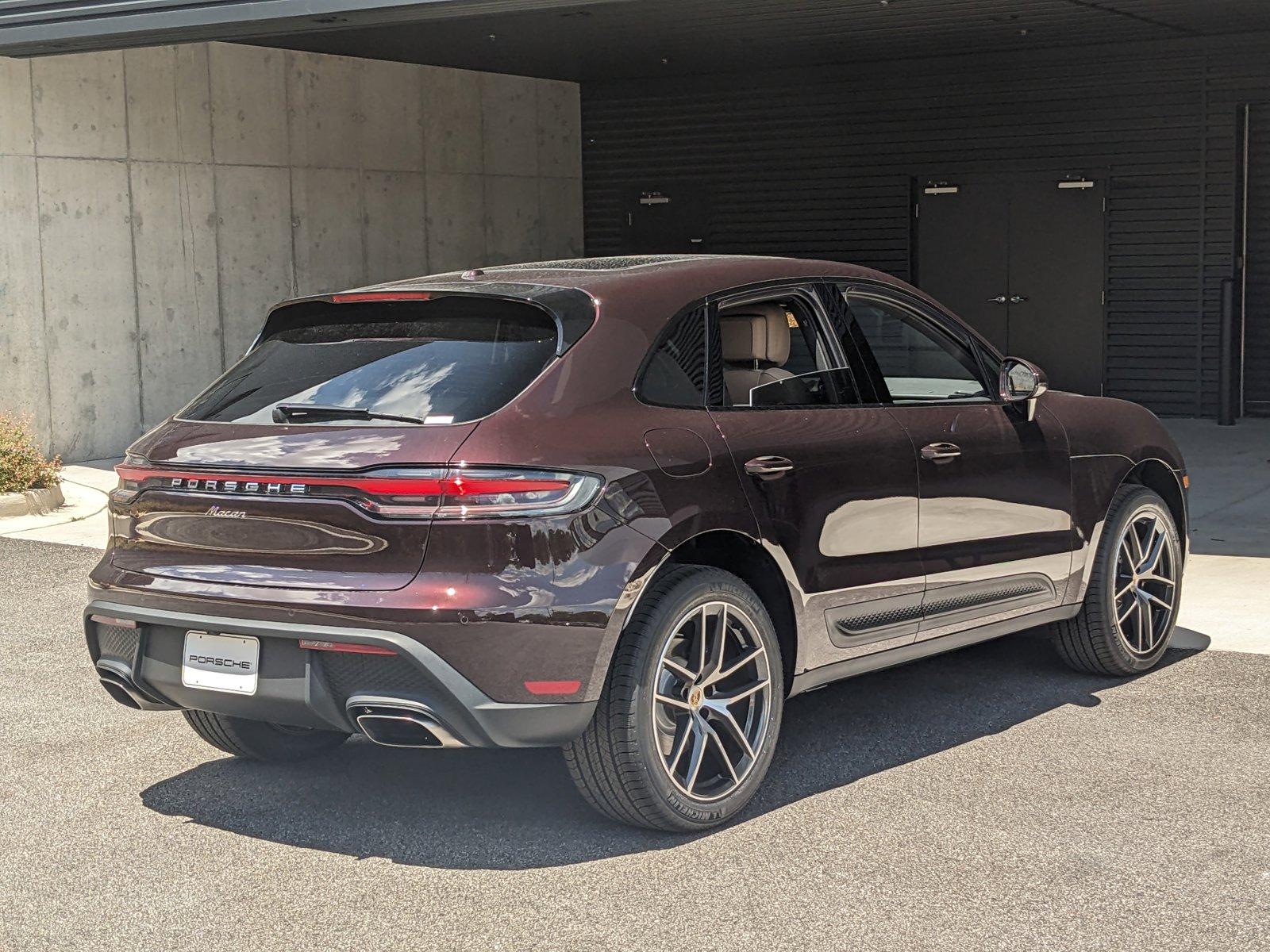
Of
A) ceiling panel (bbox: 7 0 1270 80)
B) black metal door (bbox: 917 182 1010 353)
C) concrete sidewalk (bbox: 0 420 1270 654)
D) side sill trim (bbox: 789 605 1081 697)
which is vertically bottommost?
concrete sidewalk (bbox: 0 420 1270 654)

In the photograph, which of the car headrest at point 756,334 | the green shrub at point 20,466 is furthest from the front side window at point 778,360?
the green shrub at point 20,466

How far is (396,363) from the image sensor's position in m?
4.66

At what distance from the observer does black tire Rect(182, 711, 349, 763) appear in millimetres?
5371

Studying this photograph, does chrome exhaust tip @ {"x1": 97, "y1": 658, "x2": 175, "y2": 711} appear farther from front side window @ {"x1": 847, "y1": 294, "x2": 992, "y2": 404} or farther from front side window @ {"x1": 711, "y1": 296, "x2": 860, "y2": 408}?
front side window @ {"x1": 847, "y1": 294, "x2": 992, "y2": 404}

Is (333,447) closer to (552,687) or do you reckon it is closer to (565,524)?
(565,524)

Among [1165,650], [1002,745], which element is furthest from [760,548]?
[1165,650]

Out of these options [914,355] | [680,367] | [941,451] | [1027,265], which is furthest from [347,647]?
[1027,265]

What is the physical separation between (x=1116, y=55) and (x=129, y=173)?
10001mm

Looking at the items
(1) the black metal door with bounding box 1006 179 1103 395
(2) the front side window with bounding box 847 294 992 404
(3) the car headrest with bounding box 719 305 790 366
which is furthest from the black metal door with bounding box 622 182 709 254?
(3) the car headrest with bounding box 719 305 790 366

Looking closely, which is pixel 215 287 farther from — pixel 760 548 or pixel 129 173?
pixel 760 548

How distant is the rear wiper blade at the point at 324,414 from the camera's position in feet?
14.6

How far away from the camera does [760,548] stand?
192 inches

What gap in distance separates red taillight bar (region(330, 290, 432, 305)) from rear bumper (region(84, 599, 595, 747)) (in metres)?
1.07

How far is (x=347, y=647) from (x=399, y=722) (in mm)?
240
